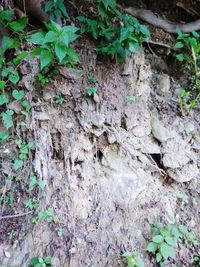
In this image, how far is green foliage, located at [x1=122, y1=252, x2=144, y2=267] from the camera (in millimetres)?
1624

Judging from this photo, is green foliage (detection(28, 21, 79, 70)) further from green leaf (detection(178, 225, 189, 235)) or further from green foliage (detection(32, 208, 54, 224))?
green leaf (detection(178, 225, 189, 235))

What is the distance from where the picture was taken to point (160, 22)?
87.0 inches

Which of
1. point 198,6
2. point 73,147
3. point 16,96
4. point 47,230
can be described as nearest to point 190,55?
point 198,6

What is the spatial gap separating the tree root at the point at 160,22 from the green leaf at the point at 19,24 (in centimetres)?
84

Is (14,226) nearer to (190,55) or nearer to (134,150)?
(134,150)

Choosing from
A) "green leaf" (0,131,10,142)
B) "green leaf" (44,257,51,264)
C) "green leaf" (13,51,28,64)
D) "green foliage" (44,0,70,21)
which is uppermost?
"green foliage" (44,0,70,21)

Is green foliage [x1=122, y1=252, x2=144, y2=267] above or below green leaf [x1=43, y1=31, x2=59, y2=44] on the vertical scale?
below

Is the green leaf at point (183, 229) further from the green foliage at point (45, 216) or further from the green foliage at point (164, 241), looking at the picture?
the green foliage at point (45, 216)

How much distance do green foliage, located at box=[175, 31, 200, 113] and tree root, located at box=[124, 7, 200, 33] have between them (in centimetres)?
7

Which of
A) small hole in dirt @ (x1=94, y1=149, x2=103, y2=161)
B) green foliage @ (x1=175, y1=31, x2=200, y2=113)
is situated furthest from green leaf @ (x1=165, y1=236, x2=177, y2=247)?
green foliage @ (x1=175, y1=31, x2=200, y2=113)

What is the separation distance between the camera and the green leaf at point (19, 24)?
5.37 feet

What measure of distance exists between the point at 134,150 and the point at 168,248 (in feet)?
2.18

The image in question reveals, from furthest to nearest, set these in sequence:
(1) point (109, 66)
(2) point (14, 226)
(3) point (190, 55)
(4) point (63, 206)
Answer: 1. (3) point (190, 55)
2. (1) point (109, 66)
3. (4) point (63, 206)
4. (2) point (14, 226)

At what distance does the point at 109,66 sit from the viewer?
6.22ft
